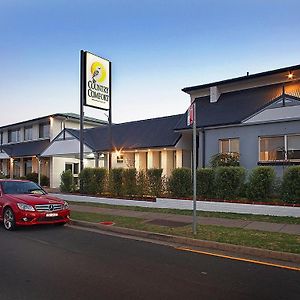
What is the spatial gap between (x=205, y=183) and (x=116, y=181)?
5331 mm

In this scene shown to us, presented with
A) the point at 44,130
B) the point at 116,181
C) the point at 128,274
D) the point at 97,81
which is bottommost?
the point at 128,274

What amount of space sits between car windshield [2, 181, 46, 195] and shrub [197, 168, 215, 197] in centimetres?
627

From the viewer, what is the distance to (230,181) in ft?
44.5

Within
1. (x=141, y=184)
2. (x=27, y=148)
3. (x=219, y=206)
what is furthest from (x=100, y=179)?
(x=27, y=148)

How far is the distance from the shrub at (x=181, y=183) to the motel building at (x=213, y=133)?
378 centimetres

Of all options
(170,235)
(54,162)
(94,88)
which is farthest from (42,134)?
(170,235)

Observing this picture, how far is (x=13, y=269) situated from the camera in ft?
20.3

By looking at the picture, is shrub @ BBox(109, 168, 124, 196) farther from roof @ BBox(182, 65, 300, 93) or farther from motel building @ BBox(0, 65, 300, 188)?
roof @ BBox(182, 65, 300, 93)

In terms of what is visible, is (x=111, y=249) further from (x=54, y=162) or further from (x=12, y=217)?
(x=54, y=162)

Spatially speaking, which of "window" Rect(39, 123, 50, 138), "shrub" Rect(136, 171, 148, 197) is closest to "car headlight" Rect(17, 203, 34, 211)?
"shrub" Rect(136, 171, 148, 197)

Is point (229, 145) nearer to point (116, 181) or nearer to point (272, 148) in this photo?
point (272, 148)

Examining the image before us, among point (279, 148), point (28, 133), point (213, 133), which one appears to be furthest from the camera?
point (28, 133)

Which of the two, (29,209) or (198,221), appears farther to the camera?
(198,221)

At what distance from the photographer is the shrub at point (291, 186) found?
38.7 feet
